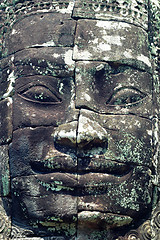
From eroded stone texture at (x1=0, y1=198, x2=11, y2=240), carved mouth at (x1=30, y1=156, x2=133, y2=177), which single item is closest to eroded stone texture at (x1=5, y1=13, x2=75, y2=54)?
carved mouth at (x1=30, y1=156, x2=133, y2=177)

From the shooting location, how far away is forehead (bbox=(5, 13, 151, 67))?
5.14 metres

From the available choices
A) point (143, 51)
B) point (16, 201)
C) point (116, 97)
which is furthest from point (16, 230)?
point (143, 51)

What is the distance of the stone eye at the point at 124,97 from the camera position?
199 inches

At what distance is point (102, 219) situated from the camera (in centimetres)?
479

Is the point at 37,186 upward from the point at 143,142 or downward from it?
downward

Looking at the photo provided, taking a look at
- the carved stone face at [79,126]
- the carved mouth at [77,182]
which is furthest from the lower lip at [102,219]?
the carved mouth at [77,182]

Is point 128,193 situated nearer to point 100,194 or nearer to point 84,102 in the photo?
point 100,194

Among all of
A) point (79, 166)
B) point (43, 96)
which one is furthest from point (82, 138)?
point (43, 96)

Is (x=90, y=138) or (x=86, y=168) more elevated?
(x=90, y=138)

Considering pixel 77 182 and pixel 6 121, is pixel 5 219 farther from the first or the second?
pixel 6 121

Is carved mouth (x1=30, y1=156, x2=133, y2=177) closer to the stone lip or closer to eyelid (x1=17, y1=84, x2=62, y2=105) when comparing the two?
the stone lip

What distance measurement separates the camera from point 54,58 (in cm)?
507

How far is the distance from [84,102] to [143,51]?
0.85 m

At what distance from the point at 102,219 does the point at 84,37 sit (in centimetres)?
169
